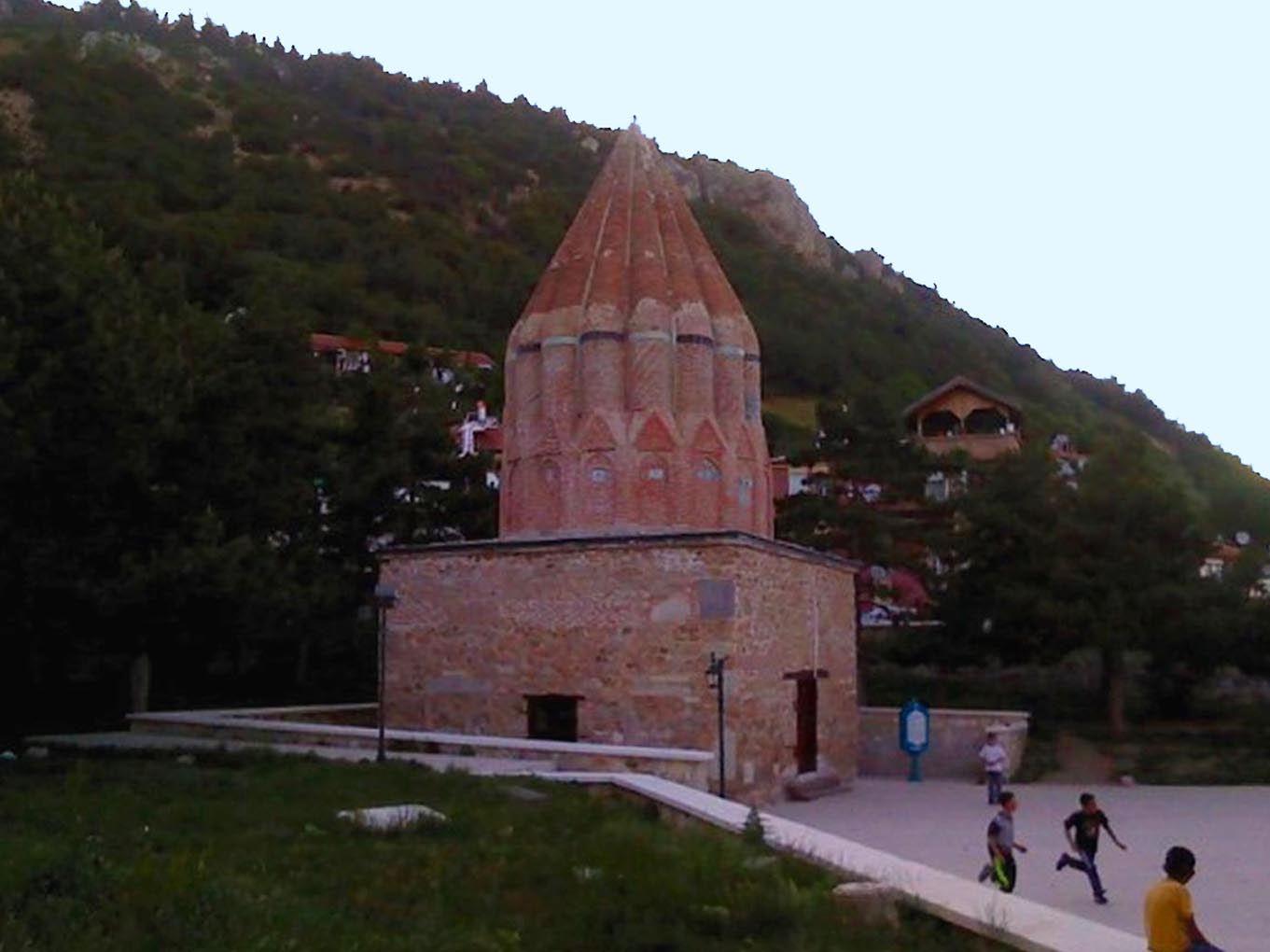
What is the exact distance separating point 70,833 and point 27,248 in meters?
7.69

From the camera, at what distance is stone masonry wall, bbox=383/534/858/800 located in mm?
15719

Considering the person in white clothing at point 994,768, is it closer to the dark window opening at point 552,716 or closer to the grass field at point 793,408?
the dark window opening at point 552,716

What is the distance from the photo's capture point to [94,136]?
66188mm

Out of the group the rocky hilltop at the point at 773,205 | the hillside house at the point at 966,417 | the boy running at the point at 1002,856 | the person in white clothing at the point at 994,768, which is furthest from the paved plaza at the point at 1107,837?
the rocky hilltop at the point at 773,205

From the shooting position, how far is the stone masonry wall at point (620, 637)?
1572 centimetres

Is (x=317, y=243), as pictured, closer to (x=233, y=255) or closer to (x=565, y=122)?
(x=233, y=255)

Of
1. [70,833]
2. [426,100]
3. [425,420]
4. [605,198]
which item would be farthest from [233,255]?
[426,100]

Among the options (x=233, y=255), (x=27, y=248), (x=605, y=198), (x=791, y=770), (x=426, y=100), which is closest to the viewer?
(x=27, y=248)

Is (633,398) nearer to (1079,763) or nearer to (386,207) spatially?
(1079,763)

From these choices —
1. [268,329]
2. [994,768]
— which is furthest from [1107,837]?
[268,329]

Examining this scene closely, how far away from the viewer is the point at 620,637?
52.7ft

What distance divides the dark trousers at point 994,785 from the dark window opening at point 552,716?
5.03 meters

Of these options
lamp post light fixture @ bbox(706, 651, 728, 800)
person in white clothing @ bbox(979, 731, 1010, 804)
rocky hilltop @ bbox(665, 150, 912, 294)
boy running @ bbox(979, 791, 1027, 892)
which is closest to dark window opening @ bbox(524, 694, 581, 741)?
lamp post light fixture @ bbox(706, 651, 728, 800)

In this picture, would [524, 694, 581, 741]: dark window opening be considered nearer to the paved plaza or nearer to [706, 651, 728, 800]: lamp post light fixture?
[706, 651, 728, 800]: lamp post light fixture
